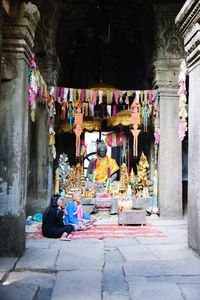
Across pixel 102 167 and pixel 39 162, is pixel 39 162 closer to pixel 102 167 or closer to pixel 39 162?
pixel 39 162

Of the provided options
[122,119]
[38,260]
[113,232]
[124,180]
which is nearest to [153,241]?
[113,232]

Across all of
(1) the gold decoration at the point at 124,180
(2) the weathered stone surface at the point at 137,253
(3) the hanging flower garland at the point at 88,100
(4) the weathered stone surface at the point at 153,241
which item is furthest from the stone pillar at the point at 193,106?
(1) the gold decoration at the point at 124,180

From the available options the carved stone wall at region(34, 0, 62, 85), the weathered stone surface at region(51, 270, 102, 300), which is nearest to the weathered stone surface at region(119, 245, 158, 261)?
the weathered stone surface at region(51, 270, 102, 300)

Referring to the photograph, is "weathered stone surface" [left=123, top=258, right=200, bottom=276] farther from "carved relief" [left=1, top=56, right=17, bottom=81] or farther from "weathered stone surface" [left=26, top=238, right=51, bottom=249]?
"carved relief" [left=1, top=56, right=17, bottom=81]

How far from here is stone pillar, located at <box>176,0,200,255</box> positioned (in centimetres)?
643

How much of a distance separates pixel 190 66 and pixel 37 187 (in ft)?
20.8

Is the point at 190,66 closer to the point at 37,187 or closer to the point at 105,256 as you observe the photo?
the point at 105,256

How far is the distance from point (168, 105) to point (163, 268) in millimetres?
6860

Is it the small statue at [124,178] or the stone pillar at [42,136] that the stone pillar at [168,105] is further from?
the stone pillar at [42,136]

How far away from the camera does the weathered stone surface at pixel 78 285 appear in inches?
181

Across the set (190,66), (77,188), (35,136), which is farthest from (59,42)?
(190,66)

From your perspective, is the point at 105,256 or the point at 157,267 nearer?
the point at 157,267

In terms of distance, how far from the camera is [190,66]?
703 cm

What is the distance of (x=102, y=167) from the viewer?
1409 centimetres
